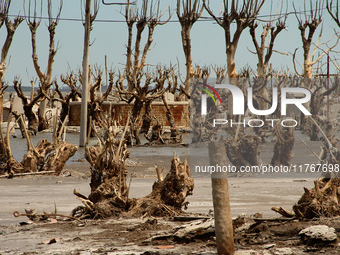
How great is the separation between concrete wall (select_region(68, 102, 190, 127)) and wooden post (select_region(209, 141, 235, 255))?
94.7 feet

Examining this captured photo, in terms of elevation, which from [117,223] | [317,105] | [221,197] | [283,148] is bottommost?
[117,223]

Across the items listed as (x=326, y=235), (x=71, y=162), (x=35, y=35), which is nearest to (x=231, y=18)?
(x=71, y=162)

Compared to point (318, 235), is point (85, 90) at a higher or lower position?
higher

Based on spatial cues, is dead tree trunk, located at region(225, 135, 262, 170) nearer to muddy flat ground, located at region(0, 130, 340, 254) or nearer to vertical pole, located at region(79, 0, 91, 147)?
muddy flat ground, located at region(0, 130, 340, 254)

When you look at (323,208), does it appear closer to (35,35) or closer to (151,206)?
(151,206)

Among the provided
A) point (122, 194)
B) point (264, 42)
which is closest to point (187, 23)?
point (264, 42)

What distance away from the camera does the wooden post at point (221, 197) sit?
17.7ft

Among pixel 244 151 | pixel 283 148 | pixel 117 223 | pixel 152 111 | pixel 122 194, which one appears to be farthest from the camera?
pixel 152 111

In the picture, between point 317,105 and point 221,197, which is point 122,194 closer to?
point 221,197

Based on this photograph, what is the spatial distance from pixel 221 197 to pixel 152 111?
31.1 meters

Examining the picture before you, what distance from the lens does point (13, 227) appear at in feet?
24.7

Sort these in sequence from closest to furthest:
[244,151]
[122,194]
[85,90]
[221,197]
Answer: [221,197], [122,194], [244,151], [85,90]

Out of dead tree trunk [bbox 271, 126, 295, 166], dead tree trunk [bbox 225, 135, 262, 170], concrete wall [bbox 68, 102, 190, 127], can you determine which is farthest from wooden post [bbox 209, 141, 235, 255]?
concrete wall [bbox 68, 102, 190, 127]

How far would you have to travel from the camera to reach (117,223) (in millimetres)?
7609
